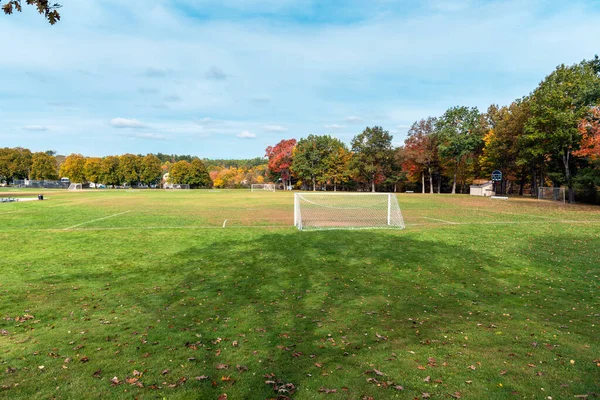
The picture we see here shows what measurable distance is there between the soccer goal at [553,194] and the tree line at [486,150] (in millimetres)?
857

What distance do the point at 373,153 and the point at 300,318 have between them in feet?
202

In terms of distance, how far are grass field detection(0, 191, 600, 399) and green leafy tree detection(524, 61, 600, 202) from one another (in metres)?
22.7

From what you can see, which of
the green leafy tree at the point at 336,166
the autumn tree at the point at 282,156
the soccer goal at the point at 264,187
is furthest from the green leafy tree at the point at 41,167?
the green leafy tree at the point at 336,166

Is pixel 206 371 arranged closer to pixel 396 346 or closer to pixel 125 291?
pixel 396 346

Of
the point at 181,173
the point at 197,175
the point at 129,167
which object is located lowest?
the point at 197,175

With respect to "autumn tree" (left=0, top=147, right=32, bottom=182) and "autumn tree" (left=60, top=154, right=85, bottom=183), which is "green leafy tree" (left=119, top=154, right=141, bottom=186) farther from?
"autumn tree" (left=0, top=147, right=32, bottom=182)

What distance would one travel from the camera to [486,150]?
49219 millimetres

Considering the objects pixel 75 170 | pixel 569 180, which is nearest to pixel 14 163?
pixel 75 170

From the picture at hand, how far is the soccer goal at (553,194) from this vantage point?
3311cm

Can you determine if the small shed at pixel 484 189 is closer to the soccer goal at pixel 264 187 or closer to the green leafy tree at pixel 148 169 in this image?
the soccer goal at pixel 264 187

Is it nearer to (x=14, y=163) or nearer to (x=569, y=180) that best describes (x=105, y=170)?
(x=14, y=163)

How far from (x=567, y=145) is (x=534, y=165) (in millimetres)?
12864

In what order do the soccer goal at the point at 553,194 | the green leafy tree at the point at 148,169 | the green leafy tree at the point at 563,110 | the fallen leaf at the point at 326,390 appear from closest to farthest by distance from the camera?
the fallen leaf at the point at 326,390 → the green leafy tree at the point at 563,110 → the soccer goal at the point at 553,194 → the green leafy tree at the point at 148,169

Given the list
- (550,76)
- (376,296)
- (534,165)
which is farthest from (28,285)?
(534,165)
